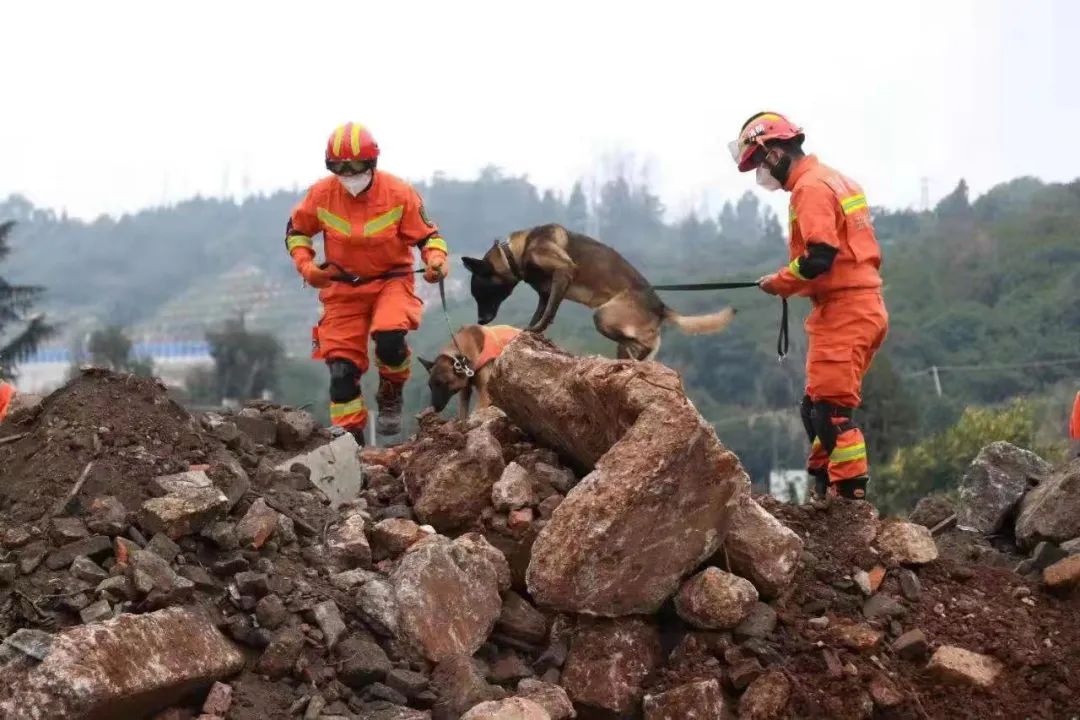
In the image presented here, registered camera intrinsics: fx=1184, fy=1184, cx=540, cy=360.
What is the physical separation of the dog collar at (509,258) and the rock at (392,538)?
3372 millimetres

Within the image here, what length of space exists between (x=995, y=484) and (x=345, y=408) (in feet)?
13.3

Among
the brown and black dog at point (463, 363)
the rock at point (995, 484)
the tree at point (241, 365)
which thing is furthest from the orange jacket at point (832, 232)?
the tree at point (241, 365)

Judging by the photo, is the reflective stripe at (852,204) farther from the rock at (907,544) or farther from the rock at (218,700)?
the rock at (218,700)

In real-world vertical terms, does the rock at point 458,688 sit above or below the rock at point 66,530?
below

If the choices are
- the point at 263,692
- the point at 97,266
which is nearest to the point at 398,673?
the point at 263,692

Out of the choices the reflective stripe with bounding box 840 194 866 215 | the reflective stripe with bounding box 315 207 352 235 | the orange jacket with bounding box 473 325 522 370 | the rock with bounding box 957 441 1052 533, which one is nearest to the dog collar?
the orange jacket with bounding box 473 325 522 370

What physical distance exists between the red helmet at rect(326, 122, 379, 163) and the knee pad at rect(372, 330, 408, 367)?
3.59 feet

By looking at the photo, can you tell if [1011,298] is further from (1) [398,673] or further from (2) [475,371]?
(1) [398,673]

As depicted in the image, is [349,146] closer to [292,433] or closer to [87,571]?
[292,433]

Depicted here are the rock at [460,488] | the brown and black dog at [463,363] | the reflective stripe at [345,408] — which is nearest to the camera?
the rock at [460,488]

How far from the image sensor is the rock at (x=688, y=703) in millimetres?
4461

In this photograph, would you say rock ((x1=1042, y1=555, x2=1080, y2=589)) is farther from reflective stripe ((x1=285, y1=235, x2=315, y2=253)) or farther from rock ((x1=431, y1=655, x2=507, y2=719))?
reflective stripe ((x1=285, y1=235, x2=315, y2=253))

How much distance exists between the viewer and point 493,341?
Result: 367 inches

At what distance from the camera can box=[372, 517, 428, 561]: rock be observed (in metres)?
5.12
